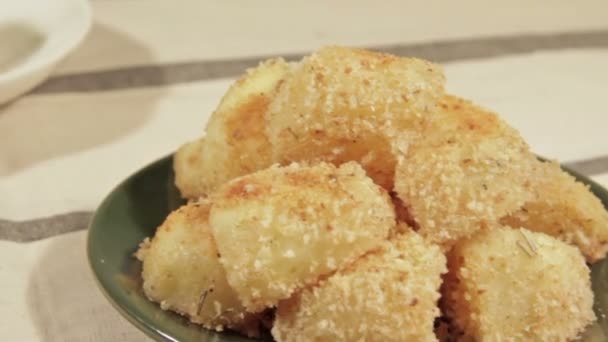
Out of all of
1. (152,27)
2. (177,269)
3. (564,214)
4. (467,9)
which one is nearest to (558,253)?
(564,214)

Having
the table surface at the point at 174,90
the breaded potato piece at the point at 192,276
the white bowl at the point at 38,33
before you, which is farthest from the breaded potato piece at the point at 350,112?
the white bowl at the point at 38,33

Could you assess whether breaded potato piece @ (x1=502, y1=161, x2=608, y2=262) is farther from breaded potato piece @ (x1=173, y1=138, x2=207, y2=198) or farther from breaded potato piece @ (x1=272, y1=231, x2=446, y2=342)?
breaded potato piece @ (x1=173, y1=138, x2=207, y2=198)

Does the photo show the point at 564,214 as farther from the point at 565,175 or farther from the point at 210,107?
the point at 210,107

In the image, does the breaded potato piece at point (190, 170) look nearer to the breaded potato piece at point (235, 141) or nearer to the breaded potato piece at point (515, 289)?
the breaded potato piece at point (235, 141)

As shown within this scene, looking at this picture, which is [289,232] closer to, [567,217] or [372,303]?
[372,303]

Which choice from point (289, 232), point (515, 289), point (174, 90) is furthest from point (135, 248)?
point (174, 90)
